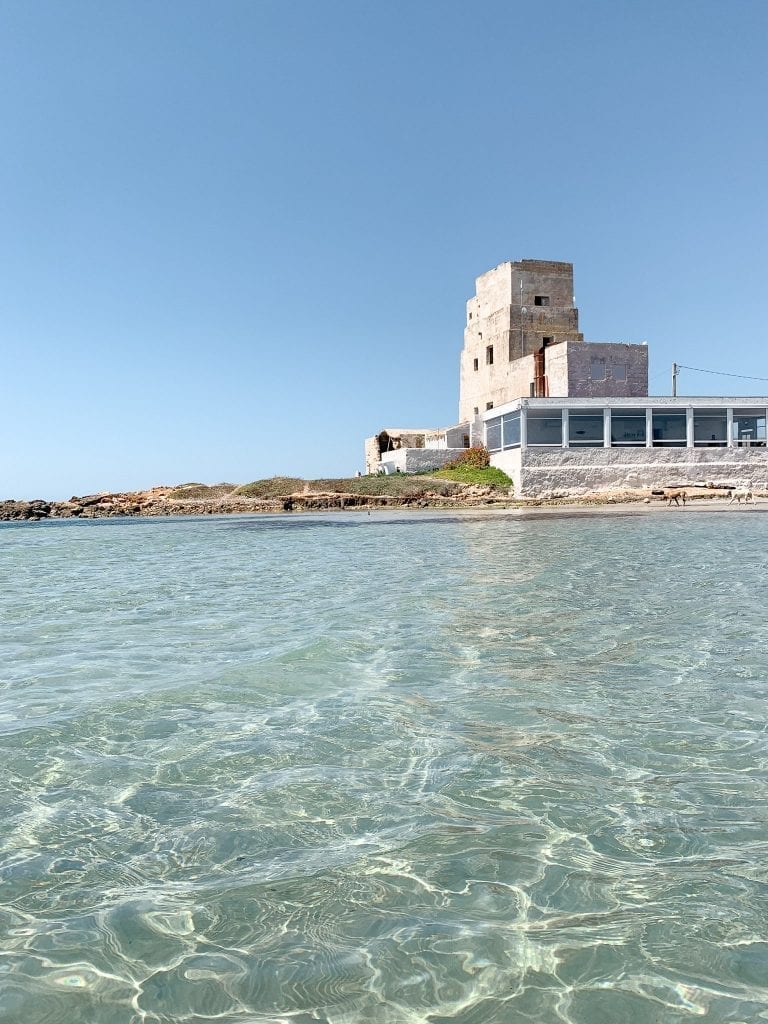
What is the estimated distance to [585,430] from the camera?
43406 mm

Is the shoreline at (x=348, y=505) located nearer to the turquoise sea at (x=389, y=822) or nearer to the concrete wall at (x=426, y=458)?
the concrete wall at (x=426, y=458)

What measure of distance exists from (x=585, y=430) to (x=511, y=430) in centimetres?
424


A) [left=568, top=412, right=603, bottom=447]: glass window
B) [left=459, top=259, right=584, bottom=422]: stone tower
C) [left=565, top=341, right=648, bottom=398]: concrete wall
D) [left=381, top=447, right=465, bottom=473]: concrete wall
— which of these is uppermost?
[left=459, top=259, right=584, bottom=422]: stone tower

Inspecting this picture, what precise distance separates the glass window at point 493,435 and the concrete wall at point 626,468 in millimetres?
5173

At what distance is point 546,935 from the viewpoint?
2.89 metres

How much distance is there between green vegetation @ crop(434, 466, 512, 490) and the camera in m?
44.6

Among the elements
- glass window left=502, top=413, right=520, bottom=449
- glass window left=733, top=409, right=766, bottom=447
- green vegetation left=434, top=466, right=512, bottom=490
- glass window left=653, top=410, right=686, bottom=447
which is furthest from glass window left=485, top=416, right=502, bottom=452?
glass window left=733, top=409, right=766, bottom=447

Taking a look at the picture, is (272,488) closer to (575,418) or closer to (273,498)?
(273,498)

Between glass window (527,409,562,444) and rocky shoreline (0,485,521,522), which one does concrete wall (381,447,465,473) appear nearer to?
rocky shoreline (0,485,521,522)

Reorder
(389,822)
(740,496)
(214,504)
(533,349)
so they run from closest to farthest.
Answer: (389,822) → (740,496) → (214,504) → (533,349)

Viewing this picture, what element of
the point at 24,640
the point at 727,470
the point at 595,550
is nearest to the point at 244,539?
the point at 595,550

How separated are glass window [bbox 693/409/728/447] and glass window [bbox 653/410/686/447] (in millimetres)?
757

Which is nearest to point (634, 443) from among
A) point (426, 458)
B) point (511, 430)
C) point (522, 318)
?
point (511, 430)

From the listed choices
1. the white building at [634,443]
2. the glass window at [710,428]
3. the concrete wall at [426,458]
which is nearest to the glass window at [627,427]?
the white building at [634,443]
